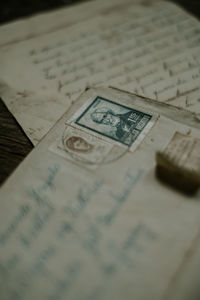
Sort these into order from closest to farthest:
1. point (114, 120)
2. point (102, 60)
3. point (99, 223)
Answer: point (99, 223)
point (114, 120)
point (102, 60)

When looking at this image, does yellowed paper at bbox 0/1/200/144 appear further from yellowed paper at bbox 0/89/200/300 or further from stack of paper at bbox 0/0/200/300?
yellowed paper at bbox 0/89/200/300

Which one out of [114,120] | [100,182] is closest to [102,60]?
[114,120]

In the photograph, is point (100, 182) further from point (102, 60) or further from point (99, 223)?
point (102, 60)

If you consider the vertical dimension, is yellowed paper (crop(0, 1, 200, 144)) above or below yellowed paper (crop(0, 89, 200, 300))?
above

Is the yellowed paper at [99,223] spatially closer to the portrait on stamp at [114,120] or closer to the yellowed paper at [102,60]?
the portrait on stamp at [114,120]

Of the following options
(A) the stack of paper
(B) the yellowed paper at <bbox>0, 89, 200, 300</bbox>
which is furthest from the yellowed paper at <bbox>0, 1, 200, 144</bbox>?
(B) the yellowed paper at <bbox>0, 89, 200, 300</bbox>

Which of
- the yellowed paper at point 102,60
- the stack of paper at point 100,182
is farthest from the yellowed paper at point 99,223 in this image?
the yellowed paper at point 102,60

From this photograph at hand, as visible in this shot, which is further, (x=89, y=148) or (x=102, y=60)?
(x=102, y=60)
